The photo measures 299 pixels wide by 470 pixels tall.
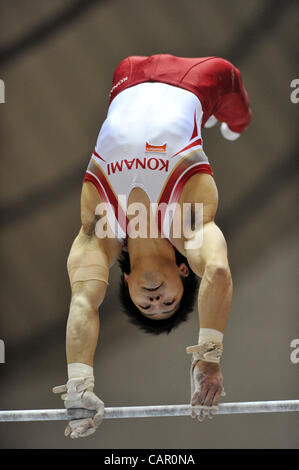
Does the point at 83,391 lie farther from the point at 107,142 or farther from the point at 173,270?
the point at 107,142

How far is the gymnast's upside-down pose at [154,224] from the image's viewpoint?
2.15 meters

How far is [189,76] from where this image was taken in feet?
8.29

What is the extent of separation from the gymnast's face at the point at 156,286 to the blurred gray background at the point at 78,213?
148 centimetres

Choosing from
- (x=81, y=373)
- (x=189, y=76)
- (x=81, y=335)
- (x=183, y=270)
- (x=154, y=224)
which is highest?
(x=189, y=76)

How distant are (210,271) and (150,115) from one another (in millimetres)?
605

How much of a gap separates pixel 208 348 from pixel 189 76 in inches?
40.2

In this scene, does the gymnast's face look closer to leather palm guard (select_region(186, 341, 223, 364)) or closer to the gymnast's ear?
the gymnast's ear

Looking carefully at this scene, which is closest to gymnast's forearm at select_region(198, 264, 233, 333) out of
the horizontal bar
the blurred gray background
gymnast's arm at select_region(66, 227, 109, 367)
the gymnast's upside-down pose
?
the gymnast's upside-down pose

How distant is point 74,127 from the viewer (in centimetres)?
394

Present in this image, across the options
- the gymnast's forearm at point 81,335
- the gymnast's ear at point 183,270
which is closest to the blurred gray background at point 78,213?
the gymnast's ear at point 183,270

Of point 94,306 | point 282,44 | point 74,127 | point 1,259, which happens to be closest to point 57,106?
point 74,127

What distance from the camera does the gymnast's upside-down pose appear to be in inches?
84.7

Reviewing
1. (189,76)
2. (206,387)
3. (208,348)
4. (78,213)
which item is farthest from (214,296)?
(78,213)

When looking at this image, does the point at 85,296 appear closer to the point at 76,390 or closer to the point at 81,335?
the point at 81,335
